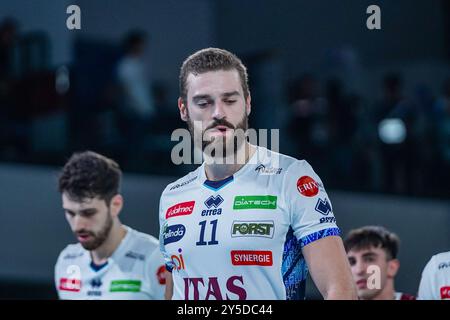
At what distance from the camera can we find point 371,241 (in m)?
6.87

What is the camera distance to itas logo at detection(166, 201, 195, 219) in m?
5.18

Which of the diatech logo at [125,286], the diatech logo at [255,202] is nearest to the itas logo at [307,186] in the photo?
the diatech logo at [255,202]

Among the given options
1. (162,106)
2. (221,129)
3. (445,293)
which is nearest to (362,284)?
(445,293)

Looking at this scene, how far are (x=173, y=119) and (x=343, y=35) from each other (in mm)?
3988

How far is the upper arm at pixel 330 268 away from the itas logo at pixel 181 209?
0.77m

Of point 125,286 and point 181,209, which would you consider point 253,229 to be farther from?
point 125,286

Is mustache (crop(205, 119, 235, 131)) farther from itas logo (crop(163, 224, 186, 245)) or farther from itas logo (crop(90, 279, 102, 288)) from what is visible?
itas logo (crop(90, 279, 102, 288))

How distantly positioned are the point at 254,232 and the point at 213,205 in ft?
1.08

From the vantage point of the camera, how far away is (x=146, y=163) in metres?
10.4

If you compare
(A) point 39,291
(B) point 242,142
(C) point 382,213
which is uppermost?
(B) point 242,142

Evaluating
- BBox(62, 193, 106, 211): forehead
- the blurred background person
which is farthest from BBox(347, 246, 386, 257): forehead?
BBox(62, 193, 106, 211): forehead
